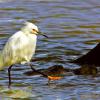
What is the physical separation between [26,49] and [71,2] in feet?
32.1

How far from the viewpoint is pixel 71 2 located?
20734mm

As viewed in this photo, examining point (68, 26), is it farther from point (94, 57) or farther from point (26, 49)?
point (26, 49)

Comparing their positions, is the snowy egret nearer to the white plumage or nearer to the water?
the white plumage

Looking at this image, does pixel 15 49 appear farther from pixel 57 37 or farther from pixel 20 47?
pixel 57 37

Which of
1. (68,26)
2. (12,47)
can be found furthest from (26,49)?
(68,26)

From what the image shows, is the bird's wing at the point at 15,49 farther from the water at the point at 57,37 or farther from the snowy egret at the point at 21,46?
the water at the point at 57,37

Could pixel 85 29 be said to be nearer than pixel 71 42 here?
No

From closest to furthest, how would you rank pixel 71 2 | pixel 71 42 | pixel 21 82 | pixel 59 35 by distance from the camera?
pixel 21 82 < pixel 71 42 < pixel 59 35 < pixel 71 2

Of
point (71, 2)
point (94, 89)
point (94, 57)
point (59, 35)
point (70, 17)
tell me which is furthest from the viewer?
point (71, 2)

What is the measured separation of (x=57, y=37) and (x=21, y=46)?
4.81 meters

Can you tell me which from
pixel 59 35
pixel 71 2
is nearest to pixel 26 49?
pixel 59 35

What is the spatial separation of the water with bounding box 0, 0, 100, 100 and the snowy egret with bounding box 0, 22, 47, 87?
0.42 metres

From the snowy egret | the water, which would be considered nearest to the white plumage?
the snowy egret

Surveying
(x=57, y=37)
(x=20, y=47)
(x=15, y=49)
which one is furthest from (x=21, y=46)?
(x=57, y=37)
